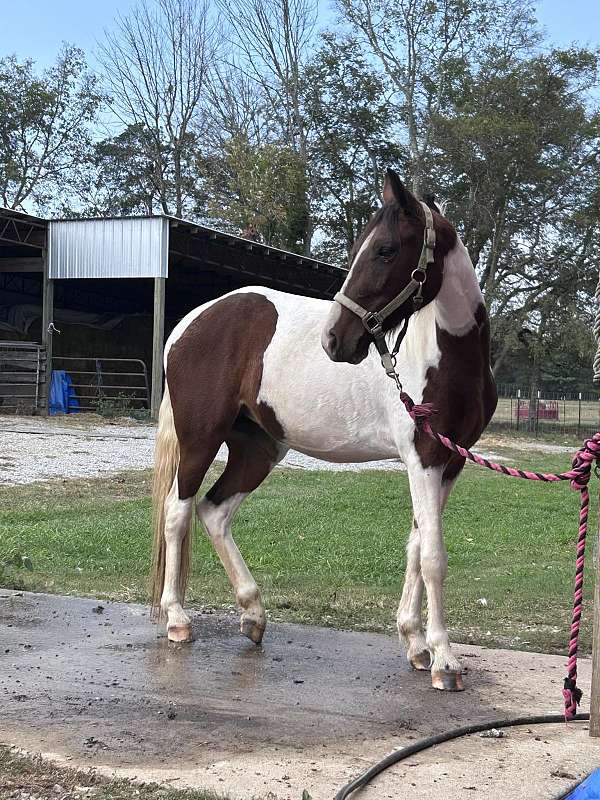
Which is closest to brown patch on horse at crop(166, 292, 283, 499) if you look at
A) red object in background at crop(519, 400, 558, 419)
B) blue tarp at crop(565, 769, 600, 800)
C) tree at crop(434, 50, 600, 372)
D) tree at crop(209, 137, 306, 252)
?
blue tarp at crop(565, 769, 600, 800)

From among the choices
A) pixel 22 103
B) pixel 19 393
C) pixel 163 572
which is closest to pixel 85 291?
pixel 19 393

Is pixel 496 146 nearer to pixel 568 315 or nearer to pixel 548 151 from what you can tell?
pixel 548 151

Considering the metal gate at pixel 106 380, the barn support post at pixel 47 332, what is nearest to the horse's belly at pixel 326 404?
the barn support post at pixel 47 332

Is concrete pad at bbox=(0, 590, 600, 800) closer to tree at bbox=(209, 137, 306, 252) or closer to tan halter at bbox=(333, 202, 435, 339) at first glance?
tan halter at bbox=(333, 202, 435, 339)

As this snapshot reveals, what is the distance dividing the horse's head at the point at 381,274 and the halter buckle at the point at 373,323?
2 centimetres

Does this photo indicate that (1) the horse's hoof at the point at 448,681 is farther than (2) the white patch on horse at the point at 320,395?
No

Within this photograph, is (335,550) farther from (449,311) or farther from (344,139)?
(344,139)

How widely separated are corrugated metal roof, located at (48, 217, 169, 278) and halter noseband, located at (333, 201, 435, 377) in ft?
60.7

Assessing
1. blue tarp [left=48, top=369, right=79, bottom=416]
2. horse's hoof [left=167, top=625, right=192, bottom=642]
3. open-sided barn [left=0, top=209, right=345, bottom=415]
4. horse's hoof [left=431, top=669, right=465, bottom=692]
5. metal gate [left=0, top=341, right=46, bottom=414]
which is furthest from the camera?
blue tarp [left=48, top=369, right=79, bottom=416]

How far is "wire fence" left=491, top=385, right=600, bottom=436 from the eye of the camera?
29438 mm

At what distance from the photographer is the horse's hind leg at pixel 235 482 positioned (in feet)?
16.2

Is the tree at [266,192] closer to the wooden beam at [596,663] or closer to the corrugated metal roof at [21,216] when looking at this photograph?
the corrugated metal roof at [21,216]

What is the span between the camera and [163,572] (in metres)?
4.92

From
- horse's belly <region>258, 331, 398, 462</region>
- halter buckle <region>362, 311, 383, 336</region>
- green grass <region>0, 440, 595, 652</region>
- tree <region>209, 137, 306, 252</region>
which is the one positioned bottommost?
green grass <region>0, 440, 595, 652</region>
